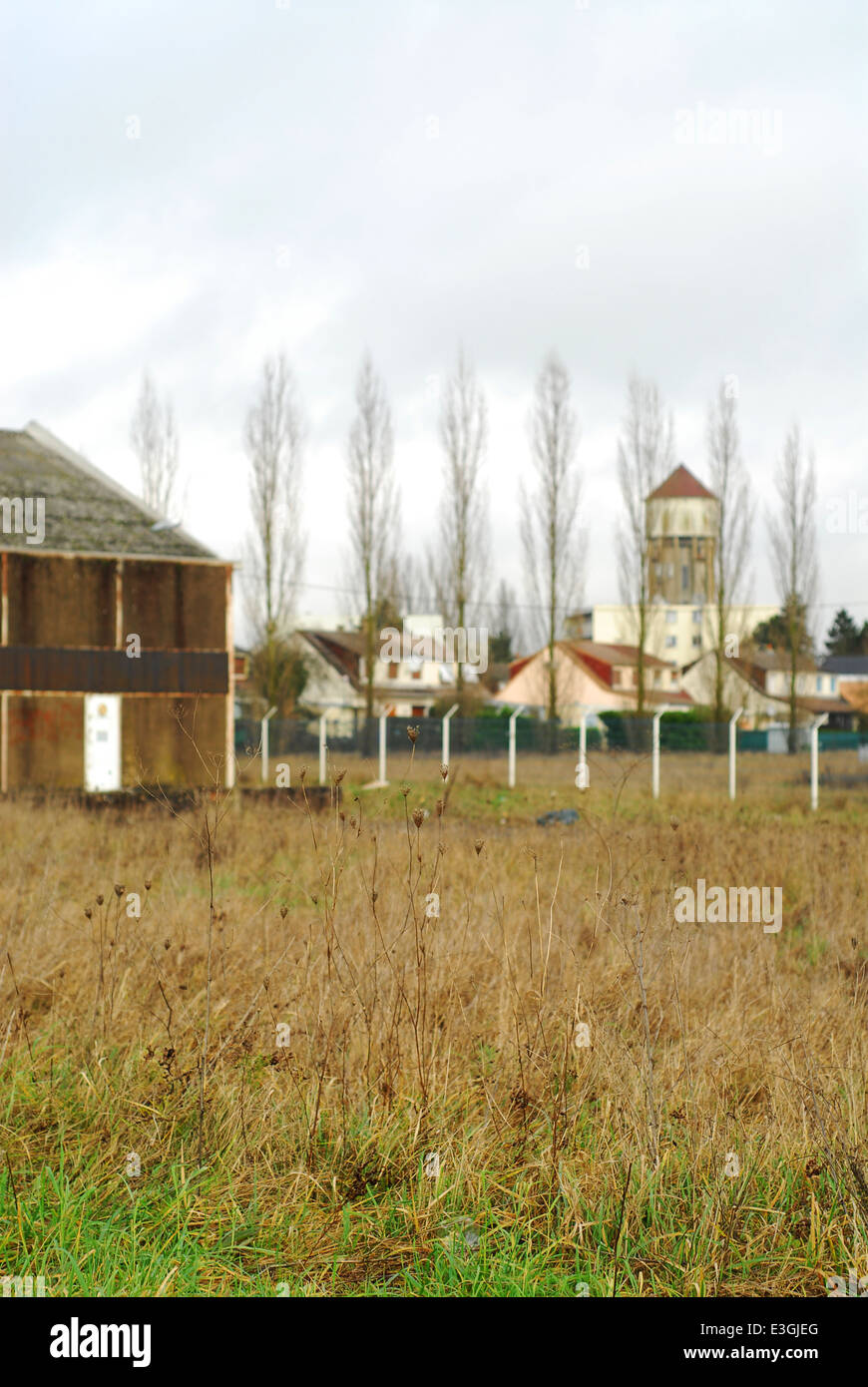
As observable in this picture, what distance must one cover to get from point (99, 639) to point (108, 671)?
69 cm

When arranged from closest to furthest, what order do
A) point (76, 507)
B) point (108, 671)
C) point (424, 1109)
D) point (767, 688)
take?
point (424, 1109) < point (108, 671) < point (76, 507) < point (767, 688)

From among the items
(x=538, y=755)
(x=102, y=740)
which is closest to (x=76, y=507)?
(x=102, y=740)

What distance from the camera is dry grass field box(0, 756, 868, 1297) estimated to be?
335 cm

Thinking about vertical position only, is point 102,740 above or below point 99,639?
below

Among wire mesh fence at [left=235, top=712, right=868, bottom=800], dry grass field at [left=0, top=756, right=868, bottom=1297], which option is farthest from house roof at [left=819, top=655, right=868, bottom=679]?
dry grass field at [left=0, top=756, right=868, bottom=1297]

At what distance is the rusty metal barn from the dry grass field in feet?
53.8

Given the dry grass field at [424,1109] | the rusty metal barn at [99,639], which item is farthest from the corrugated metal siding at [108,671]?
the dry grass field at [424,1109]

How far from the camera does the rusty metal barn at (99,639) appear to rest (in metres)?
22.3

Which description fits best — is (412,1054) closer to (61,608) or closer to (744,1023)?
(744,1023)

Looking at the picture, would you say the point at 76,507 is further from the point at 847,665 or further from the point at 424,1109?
the point at 847,665

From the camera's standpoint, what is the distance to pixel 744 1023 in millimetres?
5027

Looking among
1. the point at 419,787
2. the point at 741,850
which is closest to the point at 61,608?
the point at 419,787

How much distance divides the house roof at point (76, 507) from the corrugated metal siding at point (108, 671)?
2075mm

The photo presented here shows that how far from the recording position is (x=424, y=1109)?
4.05 metres
